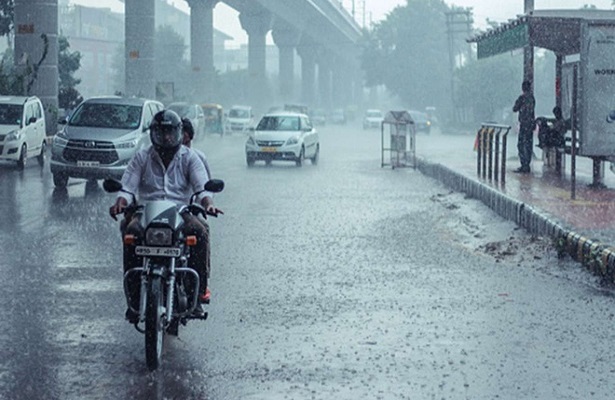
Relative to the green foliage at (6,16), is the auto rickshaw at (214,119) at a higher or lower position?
lower

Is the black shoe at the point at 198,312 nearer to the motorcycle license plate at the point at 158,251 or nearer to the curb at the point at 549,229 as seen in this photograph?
the motorcycle license plate at the point at 158,251

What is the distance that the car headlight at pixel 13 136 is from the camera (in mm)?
27850

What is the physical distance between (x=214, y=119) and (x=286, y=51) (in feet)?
119

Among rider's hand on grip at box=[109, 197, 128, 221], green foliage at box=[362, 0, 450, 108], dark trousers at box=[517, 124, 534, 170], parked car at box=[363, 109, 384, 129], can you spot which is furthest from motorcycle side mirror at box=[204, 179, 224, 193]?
green foliage at box=[362, 0, 450, 108]

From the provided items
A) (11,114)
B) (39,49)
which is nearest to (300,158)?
(11,114)

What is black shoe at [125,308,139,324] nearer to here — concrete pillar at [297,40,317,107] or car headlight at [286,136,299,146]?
car headlight at [286,136,299,146]

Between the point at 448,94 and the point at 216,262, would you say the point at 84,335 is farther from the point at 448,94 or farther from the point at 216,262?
the point at 448,94

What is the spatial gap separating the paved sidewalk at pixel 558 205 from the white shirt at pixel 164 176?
4.73 m

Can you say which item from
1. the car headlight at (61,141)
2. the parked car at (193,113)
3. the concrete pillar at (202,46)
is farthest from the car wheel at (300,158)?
the concrete pillar at (202,46)

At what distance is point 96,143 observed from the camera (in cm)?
2205

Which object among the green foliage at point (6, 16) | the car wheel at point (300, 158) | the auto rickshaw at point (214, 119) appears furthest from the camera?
the auto rickshaw at point (214, 119)

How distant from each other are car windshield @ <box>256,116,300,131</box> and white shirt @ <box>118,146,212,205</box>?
26.2 m

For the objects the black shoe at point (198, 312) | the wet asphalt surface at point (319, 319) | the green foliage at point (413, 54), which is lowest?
the wet asphalt surface at point (319, 319)

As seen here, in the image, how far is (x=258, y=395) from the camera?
6.62m
